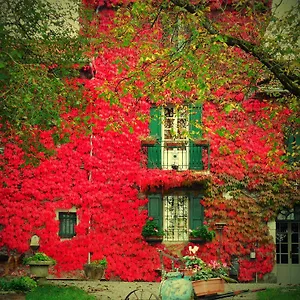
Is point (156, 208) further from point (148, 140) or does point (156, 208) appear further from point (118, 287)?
point (118, 287)

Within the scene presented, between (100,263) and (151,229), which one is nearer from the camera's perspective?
(100,263)

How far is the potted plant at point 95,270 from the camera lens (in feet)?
65.7

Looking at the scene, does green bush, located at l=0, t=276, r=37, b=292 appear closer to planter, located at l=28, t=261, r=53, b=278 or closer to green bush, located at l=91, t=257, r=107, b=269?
planter, located at l=28, t=261, r=53, b=278

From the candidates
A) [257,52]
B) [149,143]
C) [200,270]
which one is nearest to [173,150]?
[149,143]

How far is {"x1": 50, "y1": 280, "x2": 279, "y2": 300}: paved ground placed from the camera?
15.8 metres

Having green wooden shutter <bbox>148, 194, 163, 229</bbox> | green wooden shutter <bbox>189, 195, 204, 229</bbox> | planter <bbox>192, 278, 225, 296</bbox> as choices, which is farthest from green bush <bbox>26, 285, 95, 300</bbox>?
green wooden shutter <bbox>189, 195, 204, 229</bbox>

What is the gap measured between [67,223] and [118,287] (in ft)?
12.2

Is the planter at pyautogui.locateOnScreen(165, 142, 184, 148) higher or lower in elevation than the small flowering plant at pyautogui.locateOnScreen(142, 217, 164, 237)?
higher

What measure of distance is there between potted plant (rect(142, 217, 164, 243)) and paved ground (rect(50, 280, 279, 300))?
5.27ft

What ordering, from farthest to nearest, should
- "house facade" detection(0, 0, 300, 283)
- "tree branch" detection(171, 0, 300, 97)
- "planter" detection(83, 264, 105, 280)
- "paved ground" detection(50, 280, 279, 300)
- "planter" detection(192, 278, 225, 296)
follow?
1. "house facade" detection(0, 0, 300, 283)
2. "planter" detection(83, 264, 105, 280)
3. "paved ground" detection(50, 280, 279, 300)
4. "tree branch" detection(171, 0, 300, 97)
5. "planter" detection(192, 278, 225, 296)

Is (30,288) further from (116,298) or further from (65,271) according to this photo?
(65,271)

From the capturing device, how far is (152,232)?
20.5 metres

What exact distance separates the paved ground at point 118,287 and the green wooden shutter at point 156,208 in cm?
234

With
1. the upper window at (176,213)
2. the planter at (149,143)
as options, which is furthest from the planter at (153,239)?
the planter at (149,143)
